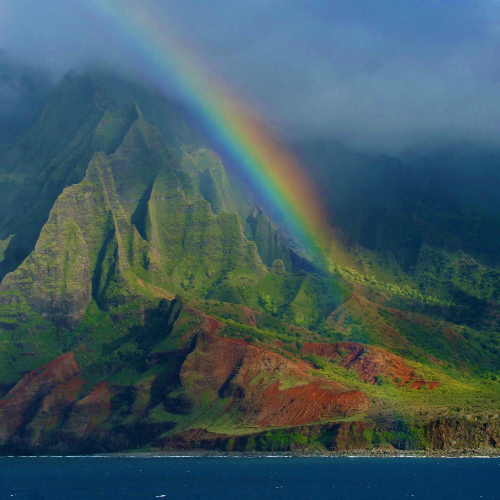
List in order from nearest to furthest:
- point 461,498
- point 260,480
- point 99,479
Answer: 1. point 461,498
2. point 260,480
3. point 99,479

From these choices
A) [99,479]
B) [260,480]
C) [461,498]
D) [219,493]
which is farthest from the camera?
[99,479]

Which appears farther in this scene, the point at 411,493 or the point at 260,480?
the point at 260,480

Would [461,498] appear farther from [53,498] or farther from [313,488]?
[53,498]

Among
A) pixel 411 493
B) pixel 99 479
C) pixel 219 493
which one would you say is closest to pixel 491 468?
pixel 411 493

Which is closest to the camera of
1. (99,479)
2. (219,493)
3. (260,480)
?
(219,493)

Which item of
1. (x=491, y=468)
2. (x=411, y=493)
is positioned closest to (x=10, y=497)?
(x=411, y=493)

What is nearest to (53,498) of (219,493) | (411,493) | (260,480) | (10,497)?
(10,497)

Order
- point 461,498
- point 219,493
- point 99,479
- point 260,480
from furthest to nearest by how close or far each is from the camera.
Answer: point 99,479 < point 260,480 < point 219,493 < point 461,498

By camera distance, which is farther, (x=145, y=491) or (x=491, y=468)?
(x=491, y=468)

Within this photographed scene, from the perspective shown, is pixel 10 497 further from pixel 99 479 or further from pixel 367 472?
pixel 367 472
